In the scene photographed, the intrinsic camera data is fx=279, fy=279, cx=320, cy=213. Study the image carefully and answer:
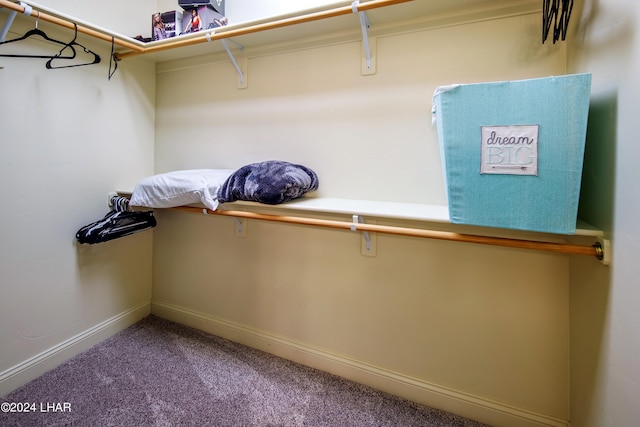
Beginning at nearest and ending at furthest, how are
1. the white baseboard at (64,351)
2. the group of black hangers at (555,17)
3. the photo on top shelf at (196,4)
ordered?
1. the group of black hangers at (555,17)
2. the white baseboard at (64,351)
3. the photo on top shelf at (196,4)

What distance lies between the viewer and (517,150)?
32.5 inches

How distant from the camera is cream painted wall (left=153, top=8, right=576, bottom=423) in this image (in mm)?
1154

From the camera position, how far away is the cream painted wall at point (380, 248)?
1.15 meters

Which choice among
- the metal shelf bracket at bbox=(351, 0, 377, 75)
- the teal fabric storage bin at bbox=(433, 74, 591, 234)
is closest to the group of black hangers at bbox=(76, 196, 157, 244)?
the metal shelf bracket at bbox=(351, 0, 377, 75)

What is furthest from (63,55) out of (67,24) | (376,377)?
(376,377)

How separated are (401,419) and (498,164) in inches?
45.8

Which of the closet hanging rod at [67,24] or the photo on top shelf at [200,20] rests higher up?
the photo on top shelf at [200,20]

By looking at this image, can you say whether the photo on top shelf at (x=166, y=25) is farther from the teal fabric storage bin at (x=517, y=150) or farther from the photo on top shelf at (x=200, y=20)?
the teal fabric storage bin at (x=517, y=150)

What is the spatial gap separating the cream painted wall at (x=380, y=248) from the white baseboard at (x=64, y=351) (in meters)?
0.54

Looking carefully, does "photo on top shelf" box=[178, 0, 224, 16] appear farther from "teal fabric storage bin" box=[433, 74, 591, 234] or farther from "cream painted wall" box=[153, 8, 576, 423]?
"teal fabric storage bin" box=[433, 74, 591, 234]

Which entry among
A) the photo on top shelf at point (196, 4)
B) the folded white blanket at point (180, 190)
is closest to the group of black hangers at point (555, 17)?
the folded white blanket at point (180, 190)

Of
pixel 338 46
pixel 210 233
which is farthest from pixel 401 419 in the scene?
pixel 338 46

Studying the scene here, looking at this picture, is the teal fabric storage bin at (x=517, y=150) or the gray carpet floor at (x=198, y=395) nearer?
the teal fabric storage bin at (x=517, y=150)

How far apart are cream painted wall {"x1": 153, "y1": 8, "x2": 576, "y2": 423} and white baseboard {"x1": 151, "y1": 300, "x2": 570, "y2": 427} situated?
0.07 ft
